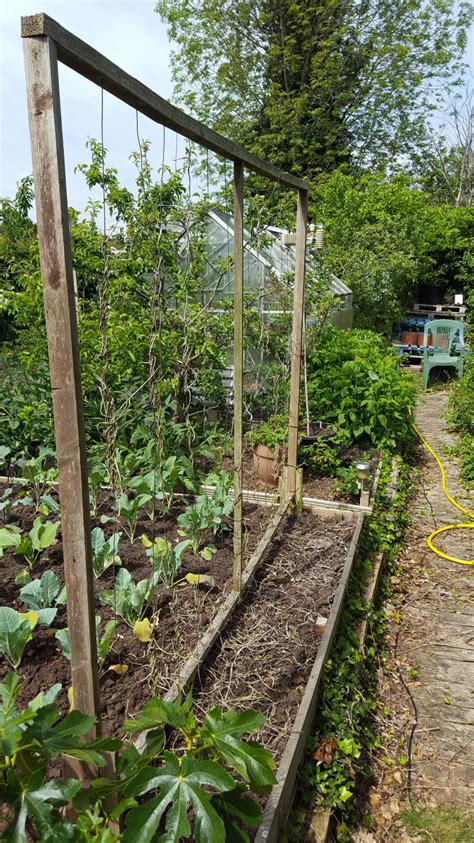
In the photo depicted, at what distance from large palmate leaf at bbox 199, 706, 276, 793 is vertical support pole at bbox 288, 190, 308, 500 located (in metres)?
2.47

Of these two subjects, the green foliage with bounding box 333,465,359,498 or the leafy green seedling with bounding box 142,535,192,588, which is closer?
the leafy green seedling with bounding box 142,535,192,588

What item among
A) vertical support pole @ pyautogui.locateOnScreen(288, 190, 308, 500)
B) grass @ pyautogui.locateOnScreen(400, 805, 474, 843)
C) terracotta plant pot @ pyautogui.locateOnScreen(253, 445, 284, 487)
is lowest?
grass @ pyautogui.locateOnScreen(400, 805, 474, 843)

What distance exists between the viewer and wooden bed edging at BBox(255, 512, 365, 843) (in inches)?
69.4

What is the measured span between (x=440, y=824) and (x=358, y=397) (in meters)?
3.86

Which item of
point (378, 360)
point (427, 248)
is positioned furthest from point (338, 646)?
point (427, 248)

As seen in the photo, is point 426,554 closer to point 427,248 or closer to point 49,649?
point 49,649

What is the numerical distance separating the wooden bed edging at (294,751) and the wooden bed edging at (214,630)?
1.45 feet

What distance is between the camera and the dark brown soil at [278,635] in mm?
2289

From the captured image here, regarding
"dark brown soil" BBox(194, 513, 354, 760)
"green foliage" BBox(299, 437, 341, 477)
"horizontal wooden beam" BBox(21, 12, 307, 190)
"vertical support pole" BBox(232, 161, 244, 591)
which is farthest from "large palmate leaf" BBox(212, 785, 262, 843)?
"green foliage" BBox(299, 437, 341, 477)

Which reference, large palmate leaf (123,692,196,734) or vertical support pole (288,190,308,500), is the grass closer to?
large palmate leaf (123,692,196,734)

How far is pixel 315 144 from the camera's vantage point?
18.4 m

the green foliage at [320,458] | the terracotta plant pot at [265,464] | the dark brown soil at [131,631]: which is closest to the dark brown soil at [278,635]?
the dark brown soil at [131,631]

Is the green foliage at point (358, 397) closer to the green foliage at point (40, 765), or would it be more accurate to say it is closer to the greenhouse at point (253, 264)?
the greenhouse at point (253, 264)

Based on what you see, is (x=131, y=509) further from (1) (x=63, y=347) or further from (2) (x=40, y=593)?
(1) (x=63, y=347)
